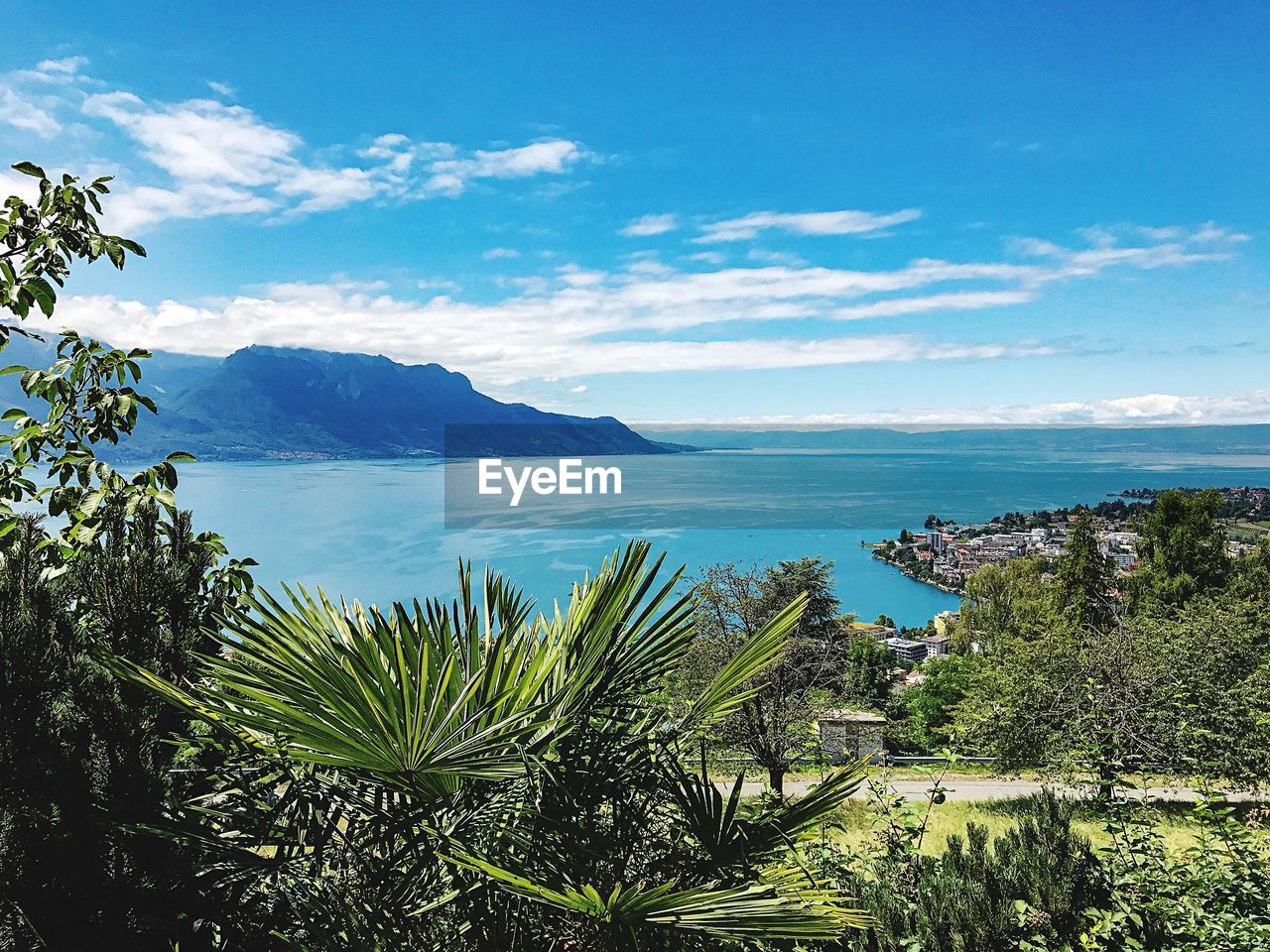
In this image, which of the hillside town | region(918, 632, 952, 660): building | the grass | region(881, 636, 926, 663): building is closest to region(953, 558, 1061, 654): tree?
the hillside town

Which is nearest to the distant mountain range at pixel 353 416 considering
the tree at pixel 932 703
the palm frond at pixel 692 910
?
the tree at pixel 932 703

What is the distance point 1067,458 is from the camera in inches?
6304

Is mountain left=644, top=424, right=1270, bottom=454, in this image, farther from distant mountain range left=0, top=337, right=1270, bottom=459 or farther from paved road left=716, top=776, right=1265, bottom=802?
paved road left=716, top=776, right=1265, bottom=802

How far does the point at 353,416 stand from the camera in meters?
99.6

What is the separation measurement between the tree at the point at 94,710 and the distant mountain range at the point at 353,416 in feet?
225

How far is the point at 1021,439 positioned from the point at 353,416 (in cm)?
13619

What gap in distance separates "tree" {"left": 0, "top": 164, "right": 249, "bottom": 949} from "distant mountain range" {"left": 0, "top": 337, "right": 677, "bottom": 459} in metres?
68.6

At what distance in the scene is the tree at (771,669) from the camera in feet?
50.5

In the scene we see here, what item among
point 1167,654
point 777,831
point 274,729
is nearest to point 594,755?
point 777,831

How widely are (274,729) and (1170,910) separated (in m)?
3.26

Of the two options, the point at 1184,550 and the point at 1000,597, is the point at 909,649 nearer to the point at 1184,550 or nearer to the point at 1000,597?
the point at 1000,597

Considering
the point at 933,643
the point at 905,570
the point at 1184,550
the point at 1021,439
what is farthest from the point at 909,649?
the point at 1021,439

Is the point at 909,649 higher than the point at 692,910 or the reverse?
the reverse

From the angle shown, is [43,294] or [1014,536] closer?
[43,294]
